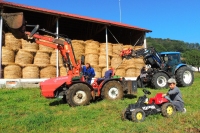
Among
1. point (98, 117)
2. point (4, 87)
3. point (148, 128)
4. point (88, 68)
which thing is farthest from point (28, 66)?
point (148, 128)

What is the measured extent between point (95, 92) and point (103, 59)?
21.2 ft

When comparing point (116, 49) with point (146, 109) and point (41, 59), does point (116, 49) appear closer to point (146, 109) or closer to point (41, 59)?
point (41, 59)

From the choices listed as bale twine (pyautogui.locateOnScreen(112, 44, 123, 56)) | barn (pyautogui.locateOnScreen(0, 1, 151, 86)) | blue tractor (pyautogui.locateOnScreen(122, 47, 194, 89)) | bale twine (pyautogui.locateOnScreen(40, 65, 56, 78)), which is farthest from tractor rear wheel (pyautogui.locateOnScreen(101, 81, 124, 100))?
bale twine (pyautogui.locateOnScreen(112, 44, 123, 56))

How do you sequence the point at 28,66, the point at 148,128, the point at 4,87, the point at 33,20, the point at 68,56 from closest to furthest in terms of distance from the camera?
1. the point at 148,128
2. the point at 68,56
3. the point at 4,87
4. the point at 28,66
5. the point at 33,20

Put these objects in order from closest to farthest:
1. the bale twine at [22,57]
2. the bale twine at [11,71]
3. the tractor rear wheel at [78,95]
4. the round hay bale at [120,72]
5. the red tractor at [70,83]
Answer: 1. the red tractor at [70,83]
2. the tractor rear wheel at [78,95]
3. the bale twine at [11,71]
4. the bale twine at [22,57]
5. the round hay bale at [120,72]

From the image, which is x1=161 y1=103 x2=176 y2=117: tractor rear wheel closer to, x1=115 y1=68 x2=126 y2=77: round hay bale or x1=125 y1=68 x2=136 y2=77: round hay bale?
x1=115 y1=68 x2=126 y2=77: round hay bale

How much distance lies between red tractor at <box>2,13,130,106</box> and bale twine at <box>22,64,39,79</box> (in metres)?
4.23

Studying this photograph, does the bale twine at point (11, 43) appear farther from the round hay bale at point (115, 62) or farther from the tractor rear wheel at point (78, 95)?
the tractor rear wheel at point (78, 95)

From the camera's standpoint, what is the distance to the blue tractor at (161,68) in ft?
40.7

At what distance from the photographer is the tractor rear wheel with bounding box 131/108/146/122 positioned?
Result: 5.43 m

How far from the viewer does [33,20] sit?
54.0ft

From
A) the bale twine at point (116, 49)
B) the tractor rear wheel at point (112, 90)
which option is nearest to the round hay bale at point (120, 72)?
the bale twine at point (116, 49)

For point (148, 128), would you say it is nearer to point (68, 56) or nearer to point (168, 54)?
point (68, 56)

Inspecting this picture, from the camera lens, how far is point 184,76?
43.7 ft
